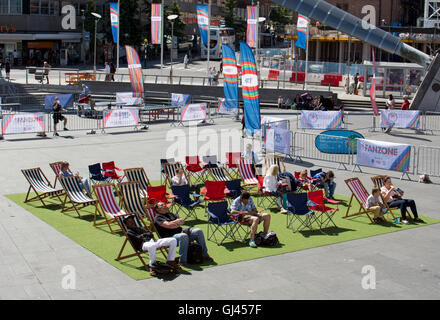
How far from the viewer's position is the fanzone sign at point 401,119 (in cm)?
3044

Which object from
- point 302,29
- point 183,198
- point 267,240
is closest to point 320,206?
point 267,240

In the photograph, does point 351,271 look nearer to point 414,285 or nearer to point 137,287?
point 414,285

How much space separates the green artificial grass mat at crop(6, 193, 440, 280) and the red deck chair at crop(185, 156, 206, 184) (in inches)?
108

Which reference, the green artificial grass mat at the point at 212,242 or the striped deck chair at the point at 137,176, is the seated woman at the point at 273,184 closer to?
the green artificial grass mat at the point at 212,242

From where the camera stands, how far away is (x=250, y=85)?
22531mm

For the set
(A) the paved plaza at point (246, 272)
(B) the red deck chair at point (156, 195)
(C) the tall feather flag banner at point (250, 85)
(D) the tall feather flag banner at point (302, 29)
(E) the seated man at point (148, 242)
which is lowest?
(A) the paved plaza at point (246, 272)

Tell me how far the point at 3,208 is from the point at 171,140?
12640 millimetres

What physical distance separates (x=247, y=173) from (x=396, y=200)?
15.2 ft

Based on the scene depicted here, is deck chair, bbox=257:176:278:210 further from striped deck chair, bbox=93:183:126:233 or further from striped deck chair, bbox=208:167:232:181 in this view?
striped deck chair, bbox=93:183:126:233

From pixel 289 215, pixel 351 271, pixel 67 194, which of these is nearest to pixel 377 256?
pixel 351 271

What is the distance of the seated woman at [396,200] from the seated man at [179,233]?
228 inches

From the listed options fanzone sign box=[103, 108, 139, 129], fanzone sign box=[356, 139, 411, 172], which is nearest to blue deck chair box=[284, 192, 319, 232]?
fanzone sign box=[356, 139, 411, 172]

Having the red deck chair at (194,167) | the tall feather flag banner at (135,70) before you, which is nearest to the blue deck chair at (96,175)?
the red deck chair at (194,167)

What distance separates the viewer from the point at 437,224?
1577 cm
